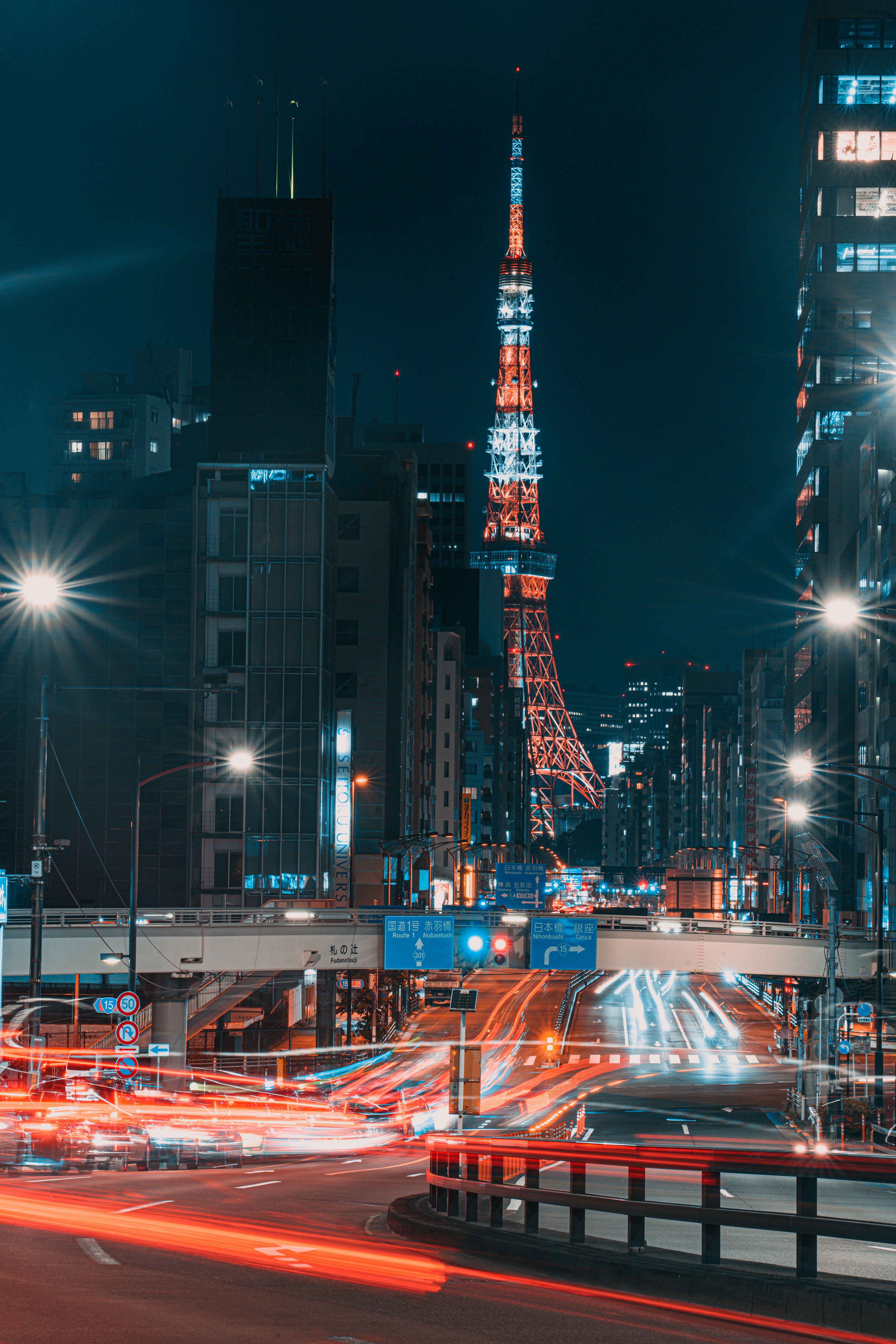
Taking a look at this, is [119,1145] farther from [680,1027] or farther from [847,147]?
[847,147]

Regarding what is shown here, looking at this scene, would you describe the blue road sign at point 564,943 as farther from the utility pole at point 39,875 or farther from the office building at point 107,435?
the office building at point 107,435

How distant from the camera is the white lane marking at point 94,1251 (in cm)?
1301

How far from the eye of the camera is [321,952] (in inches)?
2163

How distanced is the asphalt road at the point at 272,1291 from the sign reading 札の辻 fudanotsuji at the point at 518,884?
189 ft

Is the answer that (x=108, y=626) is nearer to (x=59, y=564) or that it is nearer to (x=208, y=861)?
(x=59, y=564)

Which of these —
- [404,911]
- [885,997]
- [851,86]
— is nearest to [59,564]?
[404,911]

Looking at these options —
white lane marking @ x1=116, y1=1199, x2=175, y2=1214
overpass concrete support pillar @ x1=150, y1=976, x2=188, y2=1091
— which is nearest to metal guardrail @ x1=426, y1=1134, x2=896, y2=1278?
white lane marking @ x1=116, y1=1199, x2=175, y2=1214

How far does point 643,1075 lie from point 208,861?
123 feet

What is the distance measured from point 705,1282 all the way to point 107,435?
169 m

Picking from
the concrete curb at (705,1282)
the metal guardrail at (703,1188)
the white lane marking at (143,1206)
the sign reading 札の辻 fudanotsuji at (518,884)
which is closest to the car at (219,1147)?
the white lane marking at (143,1206)

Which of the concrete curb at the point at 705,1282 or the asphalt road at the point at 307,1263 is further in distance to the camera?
the asphalt road at the point at 307,1263

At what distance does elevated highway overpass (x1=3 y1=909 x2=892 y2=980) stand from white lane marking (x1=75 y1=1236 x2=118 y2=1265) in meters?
35.2

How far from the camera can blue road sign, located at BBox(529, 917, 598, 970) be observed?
5688 centimetres

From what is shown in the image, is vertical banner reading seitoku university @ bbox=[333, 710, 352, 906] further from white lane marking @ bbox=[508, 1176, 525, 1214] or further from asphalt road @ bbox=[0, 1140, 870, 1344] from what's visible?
asphalt road @ bbox=[0, 1140, 870, 1344]
